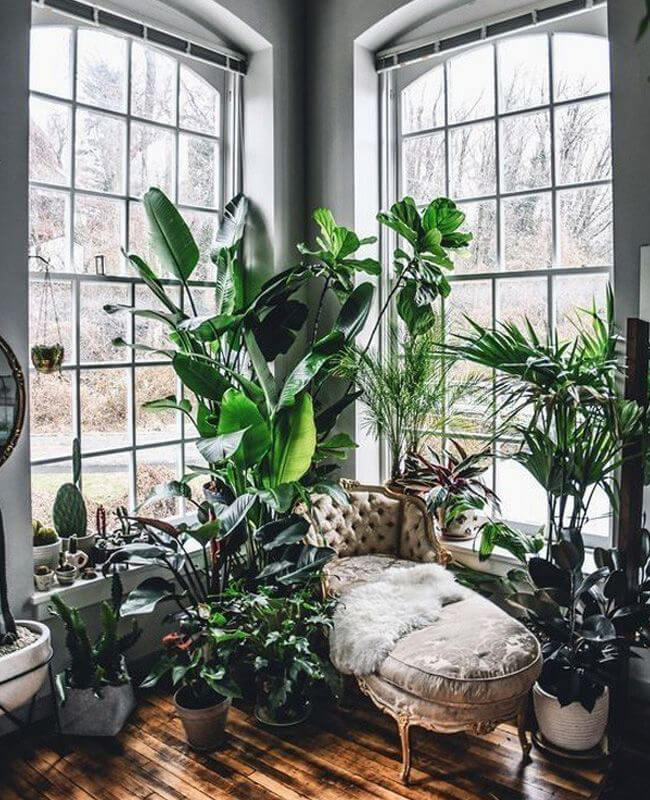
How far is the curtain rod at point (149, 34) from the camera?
3387 mm

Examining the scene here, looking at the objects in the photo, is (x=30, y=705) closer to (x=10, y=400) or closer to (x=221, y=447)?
(x=10, y=400)

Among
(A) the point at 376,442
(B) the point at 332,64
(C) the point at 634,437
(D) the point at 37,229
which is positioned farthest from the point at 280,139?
(C) the point at 634,437

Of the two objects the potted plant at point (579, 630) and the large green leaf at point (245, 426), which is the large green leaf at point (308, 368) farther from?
the potted plant at point (579, 630)

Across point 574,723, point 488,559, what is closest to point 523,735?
point 574,723

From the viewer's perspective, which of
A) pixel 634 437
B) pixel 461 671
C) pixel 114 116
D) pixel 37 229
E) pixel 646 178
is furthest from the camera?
pixel 114 116

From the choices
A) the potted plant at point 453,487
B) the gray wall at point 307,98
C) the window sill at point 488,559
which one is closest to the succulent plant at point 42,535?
the gray wall at point 307,98

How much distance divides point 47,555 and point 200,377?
3.39ft

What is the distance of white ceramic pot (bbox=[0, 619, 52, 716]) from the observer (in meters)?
2.73

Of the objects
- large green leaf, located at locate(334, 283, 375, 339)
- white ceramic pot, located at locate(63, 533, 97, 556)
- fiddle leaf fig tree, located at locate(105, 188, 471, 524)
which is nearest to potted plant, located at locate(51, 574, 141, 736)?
Result: white ceramic pot, located at locate(63, 533, 97, 556)

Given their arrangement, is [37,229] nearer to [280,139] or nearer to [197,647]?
[280,139]

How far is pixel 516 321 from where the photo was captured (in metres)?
3.85

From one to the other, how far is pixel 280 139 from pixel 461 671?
2.98m

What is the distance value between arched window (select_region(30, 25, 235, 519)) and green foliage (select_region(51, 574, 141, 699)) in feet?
2.09

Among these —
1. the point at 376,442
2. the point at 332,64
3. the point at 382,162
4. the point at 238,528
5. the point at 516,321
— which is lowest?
the point at 238,528
